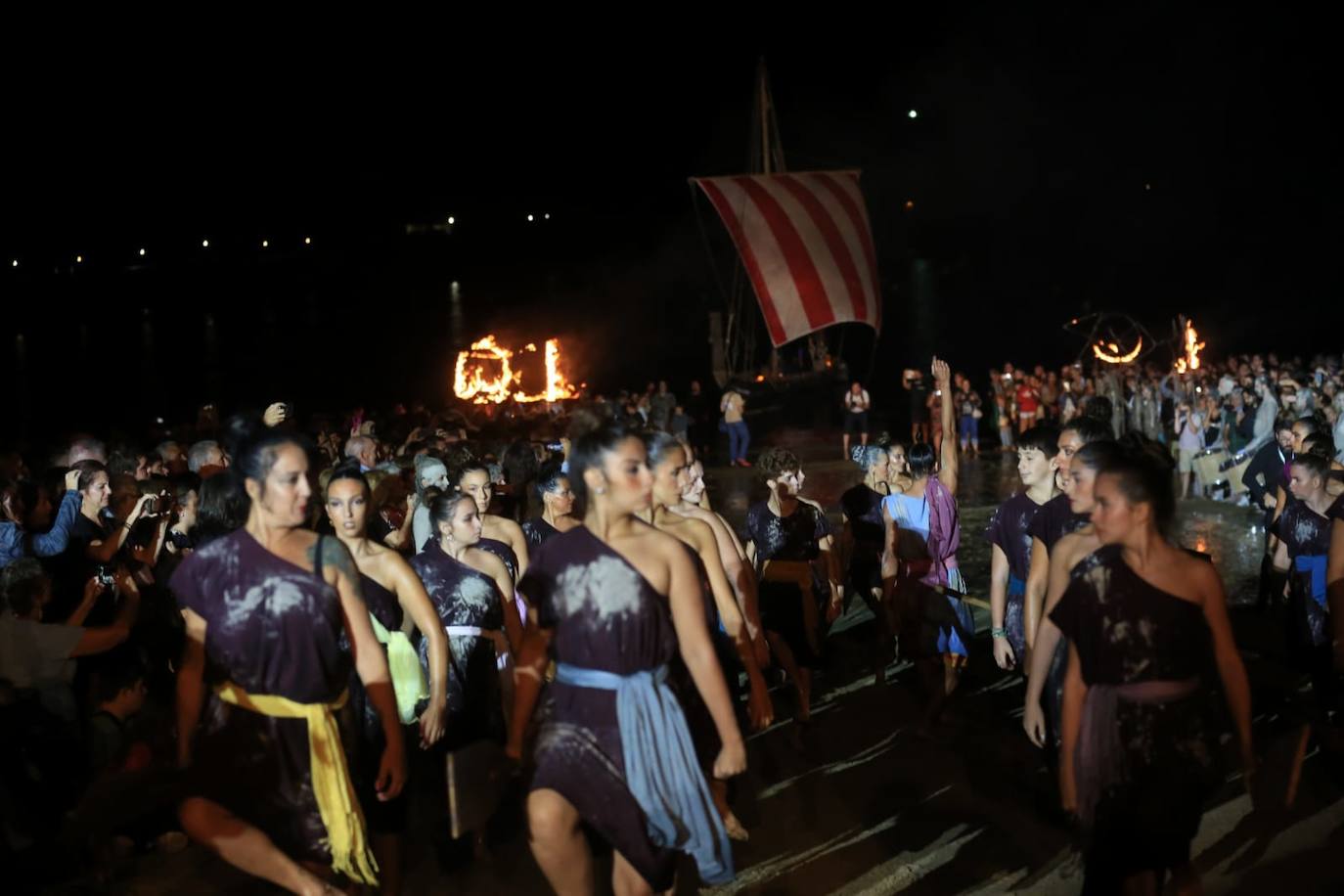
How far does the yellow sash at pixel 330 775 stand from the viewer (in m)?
3.69

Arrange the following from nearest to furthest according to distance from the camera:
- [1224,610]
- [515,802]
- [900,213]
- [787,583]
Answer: [1224,610] < [515,802] < [787,583] < [900,213]

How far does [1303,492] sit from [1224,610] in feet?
9.19

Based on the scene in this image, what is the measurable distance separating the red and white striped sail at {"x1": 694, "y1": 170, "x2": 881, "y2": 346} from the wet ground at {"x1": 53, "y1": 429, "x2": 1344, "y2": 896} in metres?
14.0

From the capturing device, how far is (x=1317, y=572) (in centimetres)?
576

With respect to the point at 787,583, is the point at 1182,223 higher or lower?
higher

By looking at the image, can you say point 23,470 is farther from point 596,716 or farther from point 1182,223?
point 1182,223

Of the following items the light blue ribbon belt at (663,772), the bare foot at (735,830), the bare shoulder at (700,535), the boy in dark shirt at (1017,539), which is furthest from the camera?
the boy in dark shirt at (1017,539)

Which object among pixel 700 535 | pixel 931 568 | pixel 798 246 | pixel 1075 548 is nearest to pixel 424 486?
pixel 700 535

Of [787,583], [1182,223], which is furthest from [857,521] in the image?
[1182,223]

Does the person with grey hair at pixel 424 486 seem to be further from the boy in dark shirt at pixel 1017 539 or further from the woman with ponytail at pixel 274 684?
the boy in dark shirt at pixel 1017 539

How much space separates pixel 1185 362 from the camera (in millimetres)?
24875

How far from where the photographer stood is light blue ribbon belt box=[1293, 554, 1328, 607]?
5.73 metres

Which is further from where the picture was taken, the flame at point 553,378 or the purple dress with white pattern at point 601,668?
the flame at point 553,378

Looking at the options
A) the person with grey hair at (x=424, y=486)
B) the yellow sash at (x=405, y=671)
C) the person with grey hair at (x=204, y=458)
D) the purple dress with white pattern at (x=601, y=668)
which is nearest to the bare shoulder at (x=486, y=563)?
the yellow sash at (x=405, y=671)
